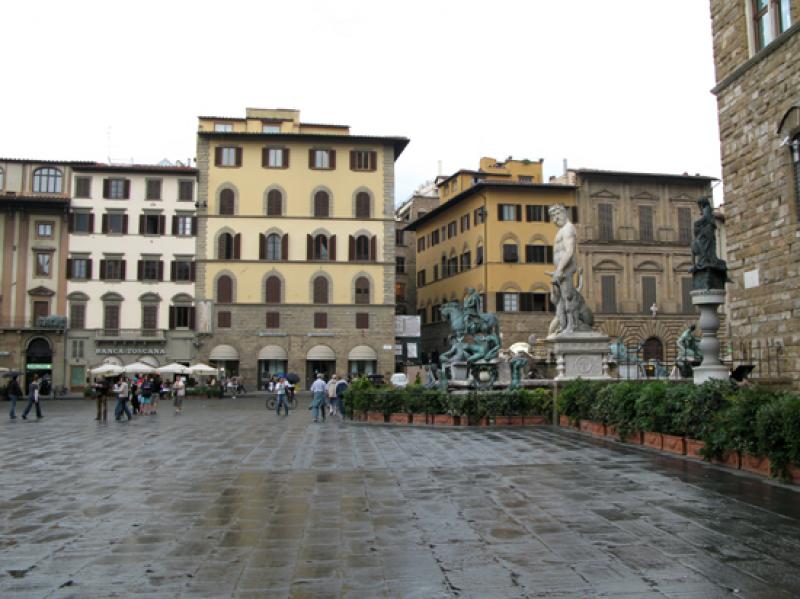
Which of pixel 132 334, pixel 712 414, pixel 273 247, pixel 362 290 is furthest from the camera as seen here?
pixel 362 290

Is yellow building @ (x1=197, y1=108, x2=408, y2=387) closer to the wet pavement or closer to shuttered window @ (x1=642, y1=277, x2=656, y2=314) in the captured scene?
shuttered window @ (x1=642, y1=277, x2=656, y2=314)

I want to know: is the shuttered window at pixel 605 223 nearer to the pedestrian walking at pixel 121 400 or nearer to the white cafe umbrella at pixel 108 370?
the white cafe umbrella at pixel 108 370

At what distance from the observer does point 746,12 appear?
16750 mm

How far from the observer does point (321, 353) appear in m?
51.1

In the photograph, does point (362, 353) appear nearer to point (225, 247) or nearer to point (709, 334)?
point (225, 247)

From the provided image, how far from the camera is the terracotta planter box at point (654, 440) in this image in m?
12.4

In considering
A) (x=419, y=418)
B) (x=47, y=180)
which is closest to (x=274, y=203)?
(x=47, y=180)

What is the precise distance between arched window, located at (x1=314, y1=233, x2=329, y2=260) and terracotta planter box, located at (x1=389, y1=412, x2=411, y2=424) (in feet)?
109

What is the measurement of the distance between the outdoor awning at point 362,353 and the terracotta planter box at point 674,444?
130ft

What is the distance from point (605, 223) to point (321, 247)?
19659mm

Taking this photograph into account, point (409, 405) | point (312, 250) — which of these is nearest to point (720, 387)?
point (409, 405)

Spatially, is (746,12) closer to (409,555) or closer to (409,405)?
(409,405)

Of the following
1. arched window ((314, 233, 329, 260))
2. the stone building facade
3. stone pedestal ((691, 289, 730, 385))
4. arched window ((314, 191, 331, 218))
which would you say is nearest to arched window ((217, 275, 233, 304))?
arched window ((314, 233, 329, 260))

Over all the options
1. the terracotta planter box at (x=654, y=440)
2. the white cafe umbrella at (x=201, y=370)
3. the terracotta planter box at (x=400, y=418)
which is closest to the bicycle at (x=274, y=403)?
the terracotta planter box at (x=400, y=418)
